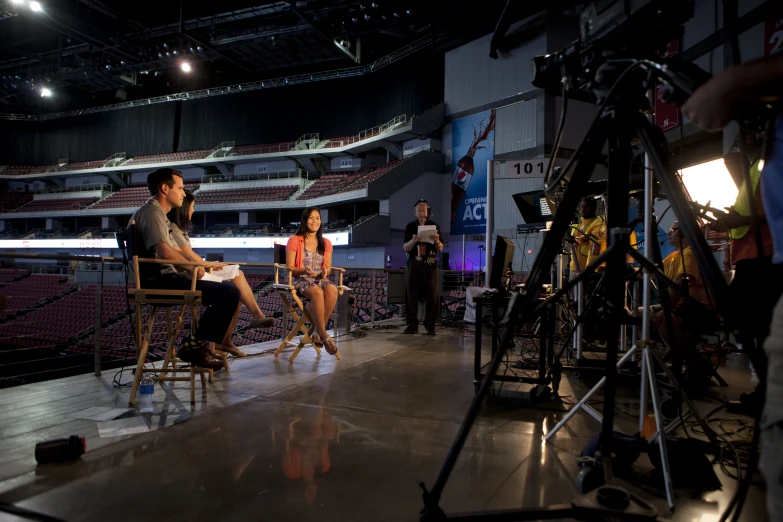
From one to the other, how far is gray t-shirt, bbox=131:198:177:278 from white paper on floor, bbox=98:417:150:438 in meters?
0.81

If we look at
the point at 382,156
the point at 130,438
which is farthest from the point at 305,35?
the point at 130,438

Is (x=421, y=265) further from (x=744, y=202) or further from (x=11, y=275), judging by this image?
(x=11, y=275)

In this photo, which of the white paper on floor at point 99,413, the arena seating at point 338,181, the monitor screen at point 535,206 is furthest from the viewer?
the arena seating at point 338,181

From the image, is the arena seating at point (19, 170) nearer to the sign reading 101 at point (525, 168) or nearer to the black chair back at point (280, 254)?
the black chair back at point (280, 254)

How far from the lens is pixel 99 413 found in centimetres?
207

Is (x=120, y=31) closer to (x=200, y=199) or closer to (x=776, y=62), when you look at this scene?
(x=200, y=199)

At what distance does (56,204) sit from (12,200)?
3.77 m

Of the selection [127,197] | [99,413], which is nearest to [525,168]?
[99,413]

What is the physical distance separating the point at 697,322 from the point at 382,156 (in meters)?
17.0

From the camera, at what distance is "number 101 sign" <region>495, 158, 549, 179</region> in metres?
2.57

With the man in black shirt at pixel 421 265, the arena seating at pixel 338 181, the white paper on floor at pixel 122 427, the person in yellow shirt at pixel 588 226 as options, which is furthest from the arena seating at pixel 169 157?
the white paper on floor at pixel 122 427

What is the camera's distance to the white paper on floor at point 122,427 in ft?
5.87

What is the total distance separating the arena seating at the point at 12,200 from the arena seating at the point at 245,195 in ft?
37.1

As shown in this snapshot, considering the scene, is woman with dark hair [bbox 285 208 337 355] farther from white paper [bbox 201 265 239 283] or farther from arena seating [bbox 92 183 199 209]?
arena seating [bbox 92 183 199 209]
